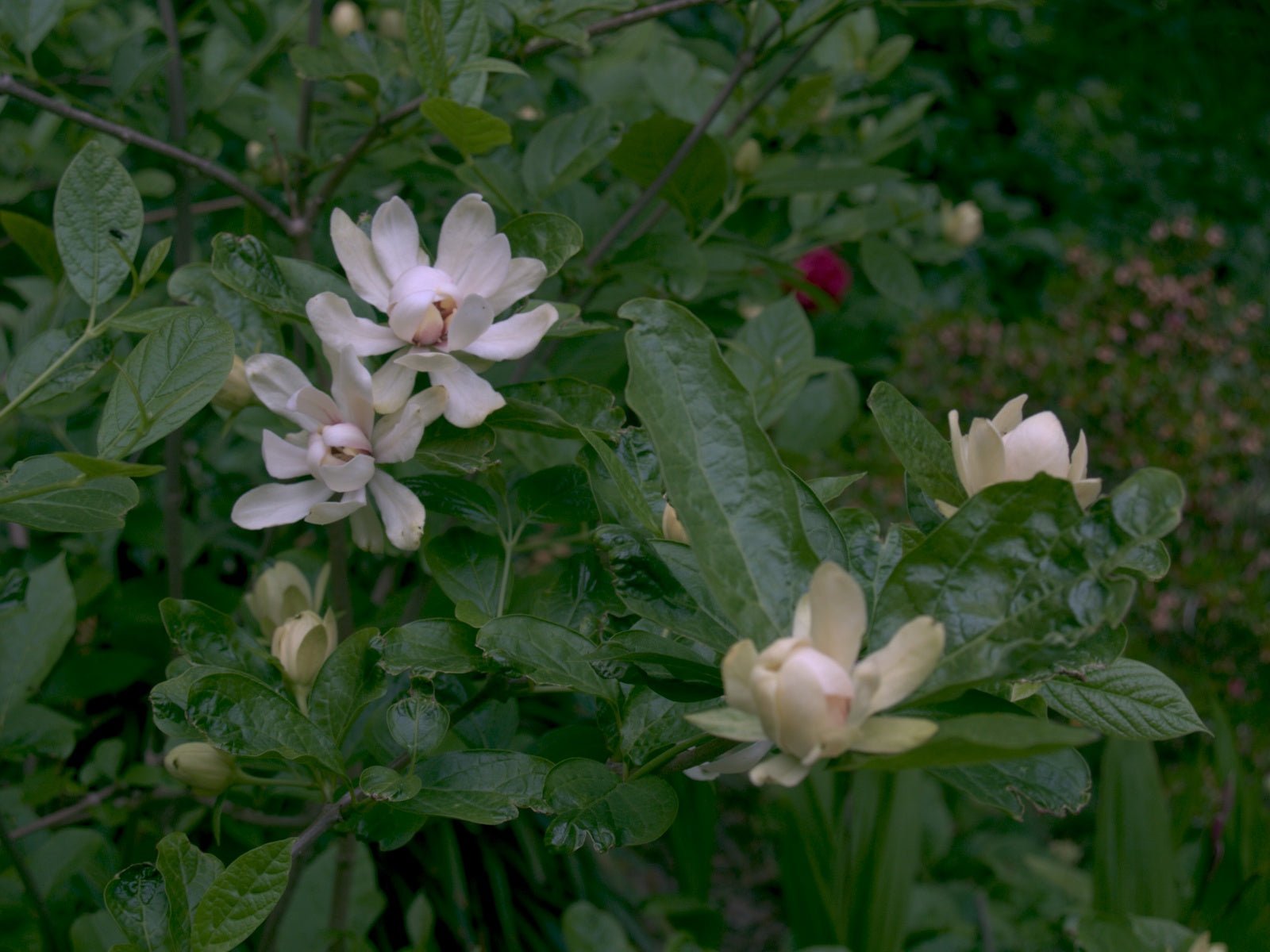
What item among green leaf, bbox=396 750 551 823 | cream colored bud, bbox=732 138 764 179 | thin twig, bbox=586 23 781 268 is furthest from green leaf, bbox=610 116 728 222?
green leaf, bbox=396 750 551 823

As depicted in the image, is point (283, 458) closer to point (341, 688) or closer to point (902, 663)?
point (341, 688)

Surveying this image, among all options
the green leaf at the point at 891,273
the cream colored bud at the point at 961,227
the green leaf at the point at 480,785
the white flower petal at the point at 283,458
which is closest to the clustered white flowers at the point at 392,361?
the white flower petal at the point at 283,458

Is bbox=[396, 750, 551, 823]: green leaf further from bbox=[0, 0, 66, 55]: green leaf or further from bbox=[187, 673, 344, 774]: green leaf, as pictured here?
bbox=[0, 0, 66, 55]: green leaf

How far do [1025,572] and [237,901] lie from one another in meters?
0.32

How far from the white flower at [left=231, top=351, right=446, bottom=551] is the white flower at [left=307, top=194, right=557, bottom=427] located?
12 millimetres

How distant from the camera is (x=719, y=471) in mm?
387

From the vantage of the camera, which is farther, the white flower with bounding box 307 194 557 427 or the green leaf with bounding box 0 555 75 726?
the green leaf with bounding box 0 555 75 726

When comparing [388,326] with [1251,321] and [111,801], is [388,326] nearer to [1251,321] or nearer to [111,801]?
[111,801]

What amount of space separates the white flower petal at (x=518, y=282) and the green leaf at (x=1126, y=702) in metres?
0.30

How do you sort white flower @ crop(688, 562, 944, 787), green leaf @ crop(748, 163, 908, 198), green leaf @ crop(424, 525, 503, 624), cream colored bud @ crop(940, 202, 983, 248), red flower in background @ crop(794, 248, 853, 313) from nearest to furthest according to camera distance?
1. white flower @ crop(688, 562, 944, 787)
2. green leaf @ crop(424, 525, 503, 624)
3. green leaf @ crop(748, 163, 908, 198)
4. cream colored bud @ crop(940, 202, 983, 248)
5. red flower in background @ crop(794, 248, 853, 313)

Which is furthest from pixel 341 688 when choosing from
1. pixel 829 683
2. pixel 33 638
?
pixel 33 638

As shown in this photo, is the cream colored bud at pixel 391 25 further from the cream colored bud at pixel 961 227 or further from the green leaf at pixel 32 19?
the cream colored bud at pixel 961 227

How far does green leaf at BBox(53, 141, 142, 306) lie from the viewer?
20.5 inches

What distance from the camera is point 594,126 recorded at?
0.75m
